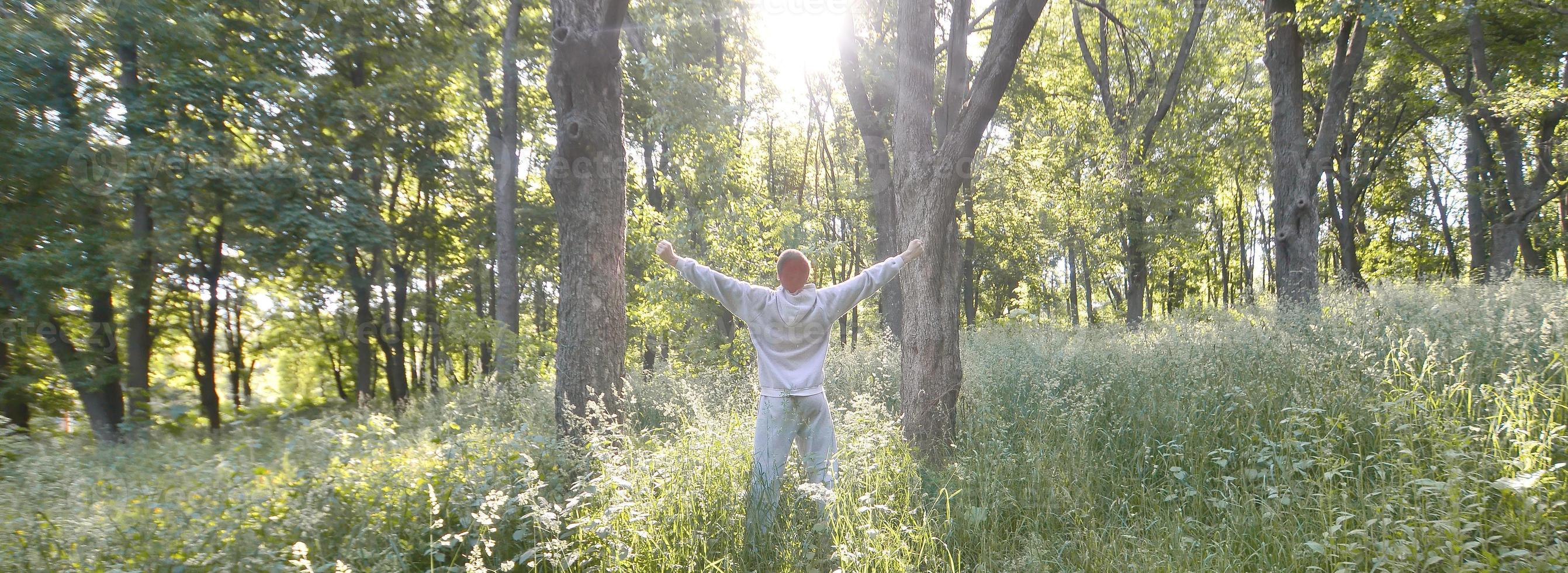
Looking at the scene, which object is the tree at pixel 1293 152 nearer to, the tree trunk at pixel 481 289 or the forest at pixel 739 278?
the forest at pixel 739 278

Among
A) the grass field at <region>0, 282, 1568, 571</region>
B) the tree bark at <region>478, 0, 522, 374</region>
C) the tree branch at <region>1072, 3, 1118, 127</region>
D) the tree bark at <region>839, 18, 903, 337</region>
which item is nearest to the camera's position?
the grass field at <region>0, 282, 1568, 571</region>

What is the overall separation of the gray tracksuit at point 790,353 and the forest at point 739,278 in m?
0.24

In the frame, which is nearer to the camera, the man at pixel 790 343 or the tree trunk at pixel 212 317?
the man at pixel 790 343

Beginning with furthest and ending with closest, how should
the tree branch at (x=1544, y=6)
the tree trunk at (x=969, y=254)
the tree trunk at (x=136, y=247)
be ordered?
the tree trunk at (x=969, y=254) < the tree trunk at (x=136, y=247) < the tree branch at (x=1544, y=6)

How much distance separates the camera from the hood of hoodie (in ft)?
15.0

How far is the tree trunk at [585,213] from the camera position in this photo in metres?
5.83

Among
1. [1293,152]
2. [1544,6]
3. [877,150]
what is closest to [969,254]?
[877,150]

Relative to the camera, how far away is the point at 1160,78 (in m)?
15.7

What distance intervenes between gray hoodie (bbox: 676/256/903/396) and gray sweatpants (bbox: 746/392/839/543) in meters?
0.08

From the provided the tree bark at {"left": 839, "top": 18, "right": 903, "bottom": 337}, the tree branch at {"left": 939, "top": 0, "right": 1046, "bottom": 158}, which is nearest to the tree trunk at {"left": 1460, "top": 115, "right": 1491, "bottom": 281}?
the tree bark at {"left": 839, "top": 18, "right": 903, "bottom": 337}

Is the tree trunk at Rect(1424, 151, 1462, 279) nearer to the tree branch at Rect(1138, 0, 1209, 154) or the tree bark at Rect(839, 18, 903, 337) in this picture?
the tree branch at Rect(1138, 0, 1209, 154)

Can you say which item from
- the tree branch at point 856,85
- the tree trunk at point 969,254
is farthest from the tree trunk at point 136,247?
the tree trunk at point 969,254

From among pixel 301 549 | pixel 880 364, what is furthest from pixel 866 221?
pixel 301 549

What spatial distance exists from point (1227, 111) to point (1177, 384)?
657 inches
